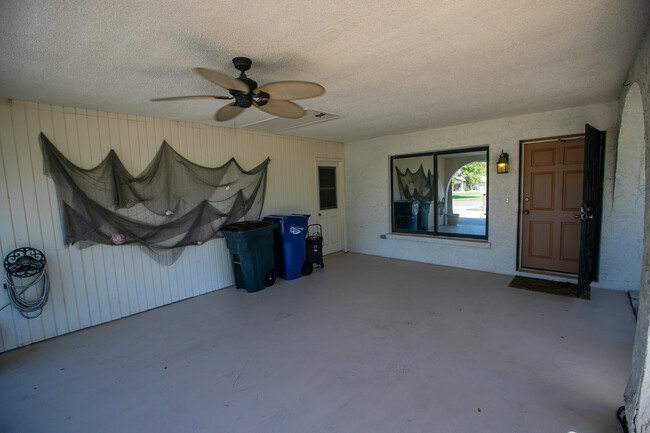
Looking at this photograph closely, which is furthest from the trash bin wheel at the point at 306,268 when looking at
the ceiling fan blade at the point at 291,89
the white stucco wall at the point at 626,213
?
the white stucco wall at the point at 626,213

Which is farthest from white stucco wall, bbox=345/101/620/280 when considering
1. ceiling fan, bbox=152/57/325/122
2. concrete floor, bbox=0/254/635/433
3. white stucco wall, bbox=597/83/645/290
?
ceiling fan, bbox=152/57/325/122

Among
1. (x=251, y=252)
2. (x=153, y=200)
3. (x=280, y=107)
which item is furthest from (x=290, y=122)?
(x=153, y=200)

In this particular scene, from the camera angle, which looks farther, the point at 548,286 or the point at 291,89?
the point at 548,286

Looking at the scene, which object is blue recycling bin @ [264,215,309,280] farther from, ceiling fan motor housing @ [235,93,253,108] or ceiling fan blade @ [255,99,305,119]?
ceiling fan motor housing @ [235,93,253,108]

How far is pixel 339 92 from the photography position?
3096 millimetres

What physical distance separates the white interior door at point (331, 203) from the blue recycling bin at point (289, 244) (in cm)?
115

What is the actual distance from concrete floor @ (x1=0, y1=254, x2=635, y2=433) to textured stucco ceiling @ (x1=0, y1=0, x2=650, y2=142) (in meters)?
2.46

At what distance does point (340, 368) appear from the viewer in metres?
2.51

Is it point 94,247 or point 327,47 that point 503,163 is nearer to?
point 327,47

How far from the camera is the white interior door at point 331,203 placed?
6.29 metres

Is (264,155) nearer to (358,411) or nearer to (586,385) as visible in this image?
(358,411)

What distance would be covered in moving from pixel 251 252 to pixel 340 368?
2.33 m

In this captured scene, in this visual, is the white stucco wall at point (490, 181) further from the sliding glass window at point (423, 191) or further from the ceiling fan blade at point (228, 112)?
the ceiling fan blade at point (228, 112)

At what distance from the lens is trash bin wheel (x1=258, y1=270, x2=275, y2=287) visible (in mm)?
4586
